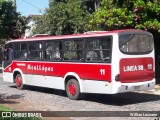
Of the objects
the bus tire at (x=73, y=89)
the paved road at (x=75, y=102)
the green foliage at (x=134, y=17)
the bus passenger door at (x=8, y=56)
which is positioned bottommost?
the paved road at (x=75, y=102)

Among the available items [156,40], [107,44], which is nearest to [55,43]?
[107,44]

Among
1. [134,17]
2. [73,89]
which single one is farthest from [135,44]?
[134,17]

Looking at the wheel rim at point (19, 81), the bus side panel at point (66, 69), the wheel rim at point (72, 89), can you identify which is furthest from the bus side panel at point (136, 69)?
the wheel rim at point (19, 81)

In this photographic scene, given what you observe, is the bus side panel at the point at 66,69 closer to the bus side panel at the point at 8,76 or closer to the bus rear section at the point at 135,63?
the bus side panel at the point at 8,76

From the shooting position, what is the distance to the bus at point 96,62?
12.6 meters

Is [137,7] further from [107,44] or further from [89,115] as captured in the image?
[89,115]

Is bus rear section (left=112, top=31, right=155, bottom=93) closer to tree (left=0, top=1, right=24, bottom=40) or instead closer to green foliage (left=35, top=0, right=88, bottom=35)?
green foliage (left=35, top=0, right=88, bottom=35)

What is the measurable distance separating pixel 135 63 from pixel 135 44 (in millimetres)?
691

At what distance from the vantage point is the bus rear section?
12.6m

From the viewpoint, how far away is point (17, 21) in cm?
3981

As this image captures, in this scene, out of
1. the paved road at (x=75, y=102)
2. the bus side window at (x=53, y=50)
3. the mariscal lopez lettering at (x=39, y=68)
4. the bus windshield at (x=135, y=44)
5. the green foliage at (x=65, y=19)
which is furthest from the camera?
the green foliage at (x=65, y=19)

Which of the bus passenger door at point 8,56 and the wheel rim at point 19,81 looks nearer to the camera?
the wheel rim at point 19,81

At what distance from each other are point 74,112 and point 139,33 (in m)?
3.80

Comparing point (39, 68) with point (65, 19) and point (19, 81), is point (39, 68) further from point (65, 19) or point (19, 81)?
point (65, 19)
